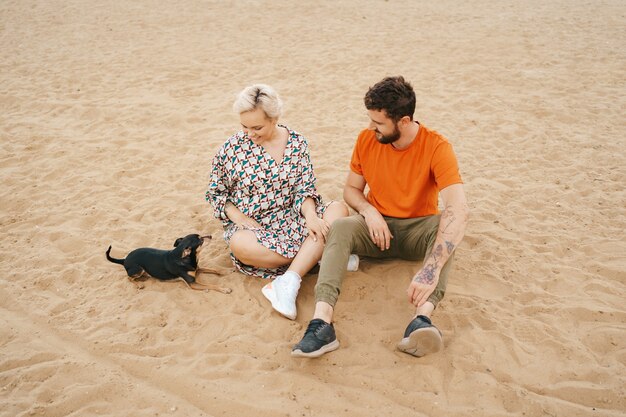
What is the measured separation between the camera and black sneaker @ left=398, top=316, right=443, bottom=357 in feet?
8.96

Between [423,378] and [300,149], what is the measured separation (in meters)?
1.88

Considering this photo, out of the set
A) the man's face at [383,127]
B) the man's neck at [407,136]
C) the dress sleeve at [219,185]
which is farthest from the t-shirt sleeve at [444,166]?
the dress sleeve at [219,185]

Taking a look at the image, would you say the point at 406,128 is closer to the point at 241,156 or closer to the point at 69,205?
the point at 241,156

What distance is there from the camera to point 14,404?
8.84 ft

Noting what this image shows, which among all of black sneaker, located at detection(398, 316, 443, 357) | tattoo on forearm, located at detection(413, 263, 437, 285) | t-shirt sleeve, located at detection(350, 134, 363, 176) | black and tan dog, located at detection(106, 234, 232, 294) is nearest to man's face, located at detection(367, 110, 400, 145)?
A: t-shirt sleeve, located at detection(350, 134, 363, 176)

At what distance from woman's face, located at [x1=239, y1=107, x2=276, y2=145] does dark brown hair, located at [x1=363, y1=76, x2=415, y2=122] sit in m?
0.76

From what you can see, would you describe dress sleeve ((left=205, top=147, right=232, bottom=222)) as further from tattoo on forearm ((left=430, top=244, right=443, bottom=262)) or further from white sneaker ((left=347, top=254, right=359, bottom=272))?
tattoo on forearm ((left=430, top=244, right=443, bottom=262))

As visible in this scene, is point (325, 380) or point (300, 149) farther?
point (300, 149)

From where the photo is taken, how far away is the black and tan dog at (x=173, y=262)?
353 centimetres

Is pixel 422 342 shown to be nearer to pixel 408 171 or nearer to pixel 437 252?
pixel 437 252

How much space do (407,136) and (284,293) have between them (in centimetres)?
141

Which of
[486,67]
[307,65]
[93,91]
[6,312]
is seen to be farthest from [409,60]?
[6,312]

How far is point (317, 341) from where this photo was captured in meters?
2.83

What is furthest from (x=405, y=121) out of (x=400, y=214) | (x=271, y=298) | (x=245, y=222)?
(x=271, y=298)
